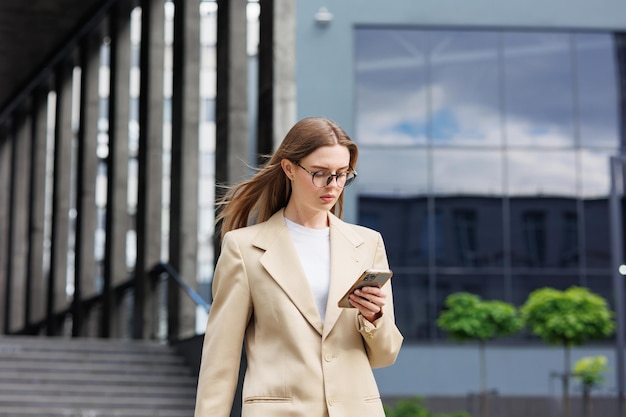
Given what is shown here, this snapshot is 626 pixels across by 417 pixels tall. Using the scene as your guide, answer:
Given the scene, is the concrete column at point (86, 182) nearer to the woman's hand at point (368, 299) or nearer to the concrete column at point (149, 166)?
the concrete column at point (149, 166)

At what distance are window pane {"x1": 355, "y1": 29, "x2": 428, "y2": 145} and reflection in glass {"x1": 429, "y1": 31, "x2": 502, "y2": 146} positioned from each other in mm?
380

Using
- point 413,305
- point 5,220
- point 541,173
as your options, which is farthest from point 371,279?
point 5,220

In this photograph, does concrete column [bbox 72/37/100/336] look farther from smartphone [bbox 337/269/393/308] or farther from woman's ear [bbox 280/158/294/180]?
smartphone [bbox 337/269/393/308]

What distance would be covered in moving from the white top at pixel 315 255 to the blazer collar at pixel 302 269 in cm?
4

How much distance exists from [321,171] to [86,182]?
2109cm

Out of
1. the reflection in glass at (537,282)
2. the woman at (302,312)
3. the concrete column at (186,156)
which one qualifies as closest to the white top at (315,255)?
the woman at (302,312)

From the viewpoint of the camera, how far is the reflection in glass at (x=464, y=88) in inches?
1293

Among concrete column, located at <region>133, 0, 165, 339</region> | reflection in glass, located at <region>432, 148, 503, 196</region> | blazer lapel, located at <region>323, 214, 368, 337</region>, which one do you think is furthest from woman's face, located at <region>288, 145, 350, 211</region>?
reflection in glass, located at <region>432, 148, 503, 196</region>

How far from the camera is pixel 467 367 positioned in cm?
3133

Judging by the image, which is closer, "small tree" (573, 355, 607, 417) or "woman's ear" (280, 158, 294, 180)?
"woman's ear" (280, 158, 294, 180)

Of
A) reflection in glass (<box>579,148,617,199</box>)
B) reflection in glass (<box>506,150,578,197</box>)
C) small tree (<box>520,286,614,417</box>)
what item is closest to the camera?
small tree (<box>520,286,614,417</box>)

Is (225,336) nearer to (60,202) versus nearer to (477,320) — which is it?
(477,320)

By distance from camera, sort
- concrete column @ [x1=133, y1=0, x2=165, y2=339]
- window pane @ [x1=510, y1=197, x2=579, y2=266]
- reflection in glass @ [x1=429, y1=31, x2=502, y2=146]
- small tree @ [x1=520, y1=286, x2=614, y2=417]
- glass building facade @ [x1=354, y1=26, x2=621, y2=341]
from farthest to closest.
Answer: reflection in glass @ [x1=429, y1=31, x2=502, y2=146] → window pane @ [x1=510, y1=197, x2=579, y2=266] → glass building facade @ [x1=354, y1=26, x2=621, y2=341] → small tree @ [x1=520, y1=286, x2=614, y2=417] → concrete column @ [x1=133, y1=0, x2=165, y2=339]

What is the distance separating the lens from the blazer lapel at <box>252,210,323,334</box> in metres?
3.60
